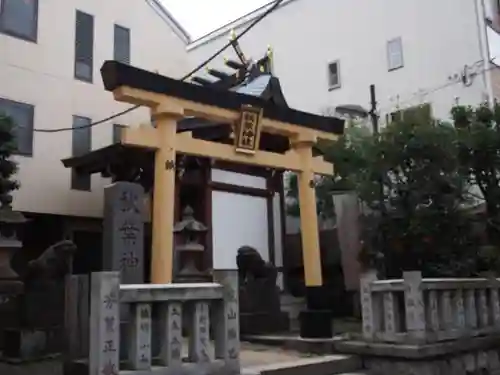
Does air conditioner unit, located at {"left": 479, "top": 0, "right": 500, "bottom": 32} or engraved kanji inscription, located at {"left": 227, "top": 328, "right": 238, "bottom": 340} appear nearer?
engraved kanji inscription, located at {"left": 227, "top": 328, "right": 238, "bottom": 340}

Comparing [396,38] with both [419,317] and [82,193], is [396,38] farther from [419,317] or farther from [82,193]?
[419,317]

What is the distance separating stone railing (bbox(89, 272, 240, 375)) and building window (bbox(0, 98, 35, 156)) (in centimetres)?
941

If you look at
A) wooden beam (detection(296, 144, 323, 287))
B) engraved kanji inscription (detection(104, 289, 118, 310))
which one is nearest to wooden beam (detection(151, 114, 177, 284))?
wooden beam (detection(296, 144, 323, 287))

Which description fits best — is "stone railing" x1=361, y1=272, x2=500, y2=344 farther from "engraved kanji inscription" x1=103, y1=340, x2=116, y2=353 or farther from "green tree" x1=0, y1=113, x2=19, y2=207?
"green tree" x1=0, y1=113, x2=19, y2=207

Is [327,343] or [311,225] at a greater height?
[311,225]

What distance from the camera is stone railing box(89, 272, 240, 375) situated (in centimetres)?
540

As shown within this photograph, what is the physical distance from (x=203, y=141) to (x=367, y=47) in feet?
35.8

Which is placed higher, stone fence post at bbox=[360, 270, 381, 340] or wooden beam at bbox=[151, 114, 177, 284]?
wooden beam at bbox=[151, 114, 177, 284]

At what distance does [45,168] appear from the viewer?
1498 cm

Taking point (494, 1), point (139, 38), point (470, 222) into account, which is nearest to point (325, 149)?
point (470, 222)

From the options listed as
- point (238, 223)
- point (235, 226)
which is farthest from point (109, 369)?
point (238, 223)

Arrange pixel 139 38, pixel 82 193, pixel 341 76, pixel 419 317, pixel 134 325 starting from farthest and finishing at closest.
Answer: pixel 341 76 → pixel 139 38 → pixel 82 193 → pixel 419 317 → pixel 134 325

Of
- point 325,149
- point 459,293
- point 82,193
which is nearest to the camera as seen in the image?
point 459,293

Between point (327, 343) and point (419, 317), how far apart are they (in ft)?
5.79
